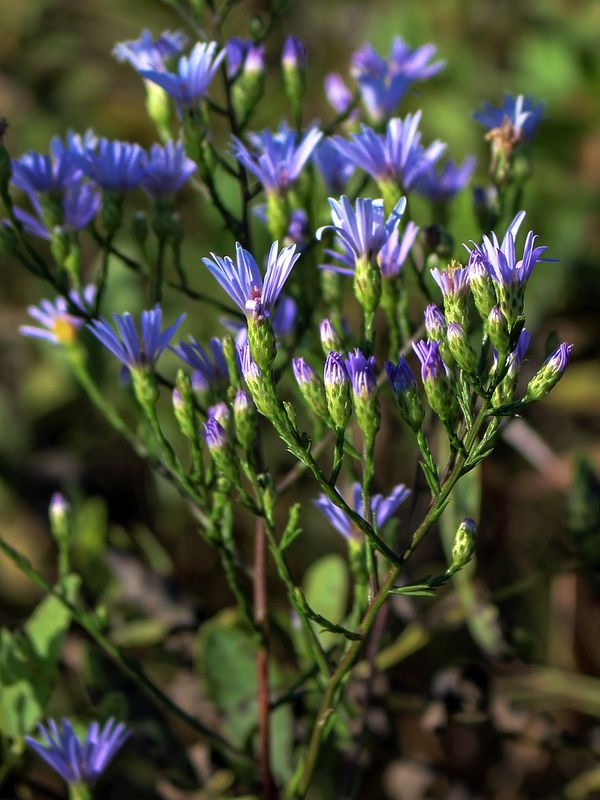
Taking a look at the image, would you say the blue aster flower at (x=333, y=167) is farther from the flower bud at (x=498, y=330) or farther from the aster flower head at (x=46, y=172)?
the flower bud at (x=498, y=330)

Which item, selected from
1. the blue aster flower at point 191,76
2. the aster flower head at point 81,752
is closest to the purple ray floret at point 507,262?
the blue aster flower at point 191,76

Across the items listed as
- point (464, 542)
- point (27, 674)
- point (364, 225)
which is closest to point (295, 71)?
point (364, 225)

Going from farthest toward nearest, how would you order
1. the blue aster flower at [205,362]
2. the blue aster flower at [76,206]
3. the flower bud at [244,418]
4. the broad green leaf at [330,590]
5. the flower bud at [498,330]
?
the broad green leaf at [330,590], the blue aster flower at [76,206], the blue aster flower at [205,362], the flower bud at [244,418], the flower bud at [498,330]

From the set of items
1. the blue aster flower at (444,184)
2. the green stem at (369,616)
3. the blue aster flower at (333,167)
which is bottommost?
the green stem at (369,616)

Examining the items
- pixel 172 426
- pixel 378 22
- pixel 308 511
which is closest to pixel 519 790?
pixel 308 511

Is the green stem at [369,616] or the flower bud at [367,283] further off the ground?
the flower bud at [367,283]

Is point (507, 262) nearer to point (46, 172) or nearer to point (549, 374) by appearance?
point (549, 374)

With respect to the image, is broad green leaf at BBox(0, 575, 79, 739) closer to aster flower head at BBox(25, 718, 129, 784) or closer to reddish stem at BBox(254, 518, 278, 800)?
aster flower head at BBox(25, 718, 129, 784)

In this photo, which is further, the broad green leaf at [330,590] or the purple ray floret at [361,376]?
the broad green leaf at [330,590]
